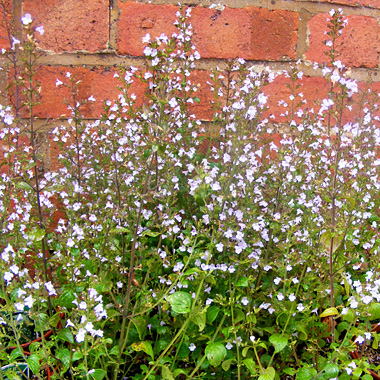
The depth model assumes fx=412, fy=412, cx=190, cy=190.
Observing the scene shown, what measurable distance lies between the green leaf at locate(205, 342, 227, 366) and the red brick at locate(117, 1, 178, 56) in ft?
5.26

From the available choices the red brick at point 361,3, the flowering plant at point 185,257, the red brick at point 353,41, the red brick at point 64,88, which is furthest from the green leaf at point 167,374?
the red brick at point 361,3

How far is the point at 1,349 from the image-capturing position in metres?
1.28

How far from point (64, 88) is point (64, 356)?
4.69ft

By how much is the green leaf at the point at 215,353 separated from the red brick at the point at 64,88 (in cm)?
148

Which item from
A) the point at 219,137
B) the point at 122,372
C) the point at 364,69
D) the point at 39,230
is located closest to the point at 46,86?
the point at 219,137

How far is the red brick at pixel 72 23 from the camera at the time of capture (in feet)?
7.09

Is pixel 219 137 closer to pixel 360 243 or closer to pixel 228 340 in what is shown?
pixel 360 243

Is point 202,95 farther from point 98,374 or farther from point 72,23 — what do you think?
point 98,374

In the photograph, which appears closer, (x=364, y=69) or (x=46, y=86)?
(x=46, y=86)

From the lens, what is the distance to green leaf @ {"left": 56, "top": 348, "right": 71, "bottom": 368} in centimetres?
135

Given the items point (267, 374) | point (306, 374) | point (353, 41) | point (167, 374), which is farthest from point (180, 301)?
point (353, 41)

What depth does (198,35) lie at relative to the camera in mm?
2295

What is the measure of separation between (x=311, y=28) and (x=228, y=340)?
6.29 ft

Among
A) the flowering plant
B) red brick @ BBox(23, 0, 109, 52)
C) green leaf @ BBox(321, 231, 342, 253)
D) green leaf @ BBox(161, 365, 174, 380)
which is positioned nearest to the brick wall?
red brick @ BBox(23, 0, 109, 52)
